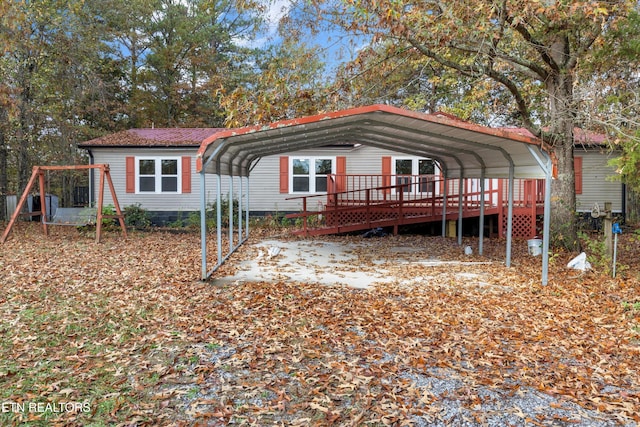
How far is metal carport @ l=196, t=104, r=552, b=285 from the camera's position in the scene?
609cm

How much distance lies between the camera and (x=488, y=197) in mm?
13719

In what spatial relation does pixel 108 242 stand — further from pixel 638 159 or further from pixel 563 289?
pixel 638 159

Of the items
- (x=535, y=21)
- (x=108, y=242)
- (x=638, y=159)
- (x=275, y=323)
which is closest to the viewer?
(x=275, y=323)

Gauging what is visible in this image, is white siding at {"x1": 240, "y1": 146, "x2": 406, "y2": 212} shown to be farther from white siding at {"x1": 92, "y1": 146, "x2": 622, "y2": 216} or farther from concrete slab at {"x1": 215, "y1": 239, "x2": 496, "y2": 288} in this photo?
concrete slab at {"x1": 215, "y1": 239, "x2": 496, "y2": 288}

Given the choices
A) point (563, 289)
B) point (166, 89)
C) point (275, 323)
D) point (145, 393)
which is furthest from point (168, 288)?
point (166, 89)

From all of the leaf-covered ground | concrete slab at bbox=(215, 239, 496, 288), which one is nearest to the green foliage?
concrete slab at bbox=(215, 239, 496, 288)

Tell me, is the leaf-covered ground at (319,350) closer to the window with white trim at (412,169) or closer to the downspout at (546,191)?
the downspout at (546,191)

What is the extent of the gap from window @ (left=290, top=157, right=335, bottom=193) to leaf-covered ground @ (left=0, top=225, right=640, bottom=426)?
8.88 metres

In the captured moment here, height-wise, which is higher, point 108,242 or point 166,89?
point 166,89

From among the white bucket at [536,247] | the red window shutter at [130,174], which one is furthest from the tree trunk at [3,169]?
the white bucket at [536,247]

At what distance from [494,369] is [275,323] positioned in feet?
7.33

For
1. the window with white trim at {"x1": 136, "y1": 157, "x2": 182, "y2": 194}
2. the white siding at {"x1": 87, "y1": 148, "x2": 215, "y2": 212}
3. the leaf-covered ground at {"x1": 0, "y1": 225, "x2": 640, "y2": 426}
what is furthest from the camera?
the window with white trim at {"x1": 136, "y1": 157, "x2": 182, "y2": 194}

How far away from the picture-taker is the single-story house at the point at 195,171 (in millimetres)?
15570

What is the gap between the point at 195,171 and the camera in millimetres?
15727
